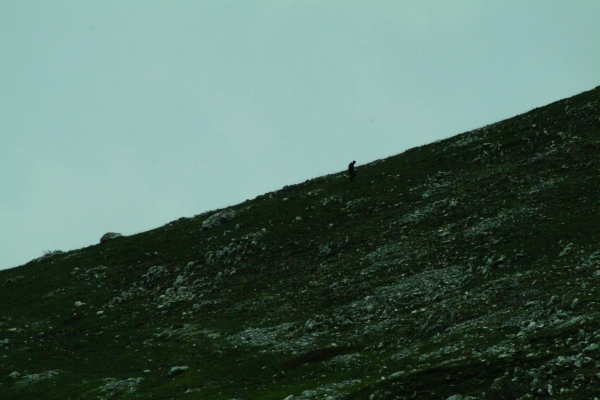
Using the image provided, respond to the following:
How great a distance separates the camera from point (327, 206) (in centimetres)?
7275

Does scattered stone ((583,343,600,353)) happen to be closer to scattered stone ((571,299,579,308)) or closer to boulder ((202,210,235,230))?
scattered stone ((571,299,579,308))

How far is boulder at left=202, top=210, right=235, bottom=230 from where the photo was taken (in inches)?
3086

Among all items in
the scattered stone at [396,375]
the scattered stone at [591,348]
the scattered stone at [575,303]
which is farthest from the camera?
the scattered stone at [575,303]

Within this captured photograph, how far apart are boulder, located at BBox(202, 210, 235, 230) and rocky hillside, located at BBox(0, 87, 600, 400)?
0.23 metres

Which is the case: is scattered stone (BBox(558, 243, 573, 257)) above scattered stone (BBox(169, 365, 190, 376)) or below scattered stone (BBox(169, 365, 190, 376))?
above

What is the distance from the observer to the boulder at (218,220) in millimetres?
78375

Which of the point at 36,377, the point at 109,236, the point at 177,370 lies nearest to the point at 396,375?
the point at 177,370

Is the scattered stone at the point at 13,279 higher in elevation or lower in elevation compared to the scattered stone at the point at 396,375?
higher

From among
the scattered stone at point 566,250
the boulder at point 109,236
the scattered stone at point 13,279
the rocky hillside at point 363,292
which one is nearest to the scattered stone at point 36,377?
the rocky hillside at point 363,292

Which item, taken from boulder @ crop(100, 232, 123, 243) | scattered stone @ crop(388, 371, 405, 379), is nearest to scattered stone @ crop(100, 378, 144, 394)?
scattered stone @ crop(388, 371, 405, 379)

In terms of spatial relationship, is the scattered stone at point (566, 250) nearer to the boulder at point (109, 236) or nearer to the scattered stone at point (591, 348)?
the scattered stone at point (591, 348)

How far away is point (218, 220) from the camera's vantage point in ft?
258

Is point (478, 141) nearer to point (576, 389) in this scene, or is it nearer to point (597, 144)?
point (597, 144)

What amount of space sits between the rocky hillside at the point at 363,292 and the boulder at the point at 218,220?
23cm
